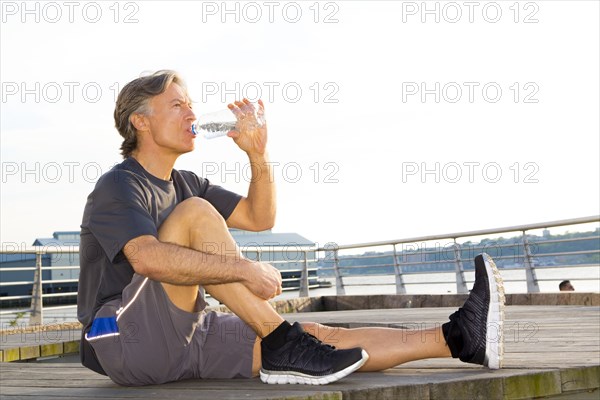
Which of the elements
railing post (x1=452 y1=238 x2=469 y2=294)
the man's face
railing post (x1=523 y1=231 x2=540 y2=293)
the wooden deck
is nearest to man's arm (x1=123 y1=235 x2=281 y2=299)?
the wooden deck

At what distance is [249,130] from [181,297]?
1.84ft

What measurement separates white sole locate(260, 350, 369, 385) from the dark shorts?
12 cm

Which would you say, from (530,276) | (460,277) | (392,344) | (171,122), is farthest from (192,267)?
(460,277)

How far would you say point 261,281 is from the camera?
2102mm

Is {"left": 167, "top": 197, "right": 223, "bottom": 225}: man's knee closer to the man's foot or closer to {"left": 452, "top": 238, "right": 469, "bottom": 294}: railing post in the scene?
the man's foot

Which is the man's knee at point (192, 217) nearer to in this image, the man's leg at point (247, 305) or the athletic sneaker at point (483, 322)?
the man's leg at point (247, 305)

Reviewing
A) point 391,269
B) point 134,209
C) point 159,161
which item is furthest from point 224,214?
point 391,269

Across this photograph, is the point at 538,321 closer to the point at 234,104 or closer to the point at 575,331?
the point at 575,331

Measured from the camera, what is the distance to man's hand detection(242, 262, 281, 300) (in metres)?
2.10

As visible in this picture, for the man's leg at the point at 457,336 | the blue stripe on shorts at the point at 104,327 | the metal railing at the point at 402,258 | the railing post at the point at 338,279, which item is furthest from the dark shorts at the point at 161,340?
the railing post at the point at 338,279

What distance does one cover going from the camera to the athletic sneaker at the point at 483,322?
2.19m

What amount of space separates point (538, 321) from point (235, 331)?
8.46 feet

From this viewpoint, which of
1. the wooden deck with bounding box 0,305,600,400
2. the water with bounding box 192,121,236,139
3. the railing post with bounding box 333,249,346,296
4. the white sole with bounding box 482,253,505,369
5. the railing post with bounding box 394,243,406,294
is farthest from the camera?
the railing post with bounding box 333,249,346,296

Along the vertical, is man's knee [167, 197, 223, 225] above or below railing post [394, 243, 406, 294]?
above
